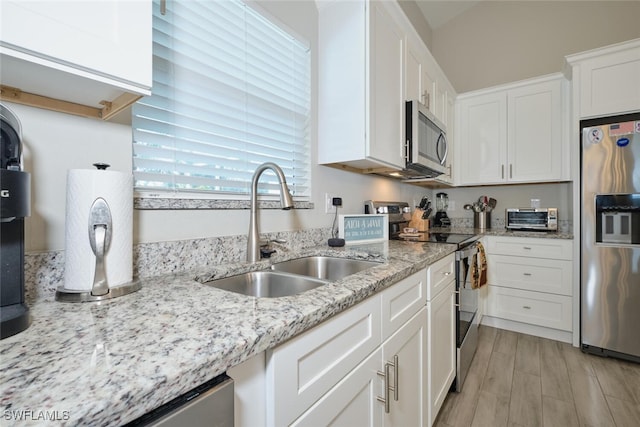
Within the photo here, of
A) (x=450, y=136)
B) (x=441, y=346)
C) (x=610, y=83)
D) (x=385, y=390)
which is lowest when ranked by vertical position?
(x=441, y=346)

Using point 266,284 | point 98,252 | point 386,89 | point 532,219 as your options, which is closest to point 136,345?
point 98,252

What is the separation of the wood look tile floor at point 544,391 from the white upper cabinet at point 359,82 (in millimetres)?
1495

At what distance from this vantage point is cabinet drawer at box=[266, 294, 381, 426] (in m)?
0.56

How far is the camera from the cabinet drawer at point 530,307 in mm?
2371

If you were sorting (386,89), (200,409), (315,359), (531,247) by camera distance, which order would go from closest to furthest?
1. (200,409)
2. (315,359)
3. (386,89)
4. (531,247)

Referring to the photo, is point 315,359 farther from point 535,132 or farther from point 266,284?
point 535,132

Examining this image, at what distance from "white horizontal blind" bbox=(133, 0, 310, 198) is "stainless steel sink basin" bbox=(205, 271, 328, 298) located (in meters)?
0.38

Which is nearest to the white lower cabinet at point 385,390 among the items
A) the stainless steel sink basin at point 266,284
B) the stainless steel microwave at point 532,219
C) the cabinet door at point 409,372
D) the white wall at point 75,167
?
the cabinet door at point 409,372

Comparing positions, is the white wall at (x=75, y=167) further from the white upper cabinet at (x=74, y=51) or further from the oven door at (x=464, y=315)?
Result: the oven door at (x=464, y=315)

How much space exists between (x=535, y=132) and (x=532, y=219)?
852 mm

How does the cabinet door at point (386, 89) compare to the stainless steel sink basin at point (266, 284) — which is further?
the cabinet door at point (386, 89)

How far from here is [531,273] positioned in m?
2.51

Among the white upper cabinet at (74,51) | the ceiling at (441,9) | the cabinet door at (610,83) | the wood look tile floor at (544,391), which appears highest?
the ceiling at (441,9)

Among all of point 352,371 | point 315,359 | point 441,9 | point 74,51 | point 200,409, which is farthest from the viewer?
point 441,9
